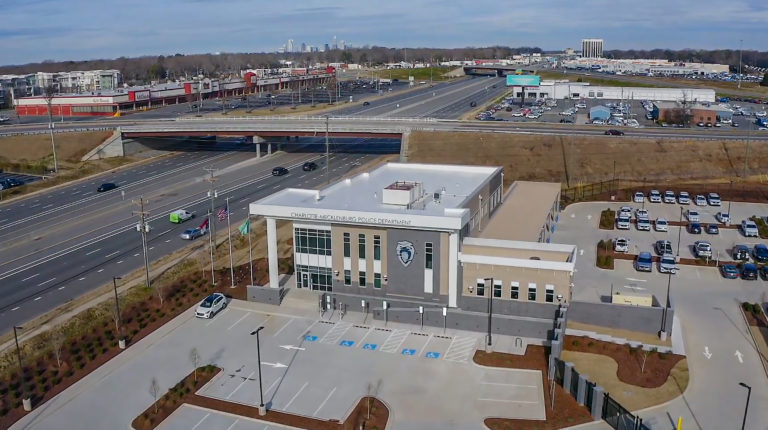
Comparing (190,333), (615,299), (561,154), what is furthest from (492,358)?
(561,154)

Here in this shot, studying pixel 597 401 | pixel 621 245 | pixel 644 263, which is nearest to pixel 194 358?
pixel 597 401

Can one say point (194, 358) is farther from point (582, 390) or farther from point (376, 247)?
point (582, 390)

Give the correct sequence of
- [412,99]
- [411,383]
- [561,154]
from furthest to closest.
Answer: [412,99]
[561,154]
[411,383]

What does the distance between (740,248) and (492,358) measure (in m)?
26.2

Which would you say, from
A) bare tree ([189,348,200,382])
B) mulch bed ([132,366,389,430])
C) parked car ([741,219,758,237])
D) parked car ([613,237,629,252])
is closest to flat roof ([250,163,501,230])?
bare tree ([189,348,200,382])

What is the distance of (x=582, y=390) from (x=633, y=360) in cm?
535

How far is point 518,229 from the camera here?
47.8 metres

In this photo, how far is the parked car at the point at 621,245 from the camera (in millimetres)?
50781

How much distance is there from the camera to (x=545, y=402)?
3028 cm

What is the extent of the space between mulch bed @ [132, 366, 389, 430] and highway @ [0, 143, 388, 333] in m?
14.0

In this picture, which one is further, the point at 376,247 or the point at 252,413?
the point at 376,247

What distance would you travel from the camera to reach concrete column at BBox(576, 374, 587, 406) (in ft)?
97.4

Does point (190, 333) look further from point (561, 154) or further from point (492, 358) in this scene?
point (561, 154)

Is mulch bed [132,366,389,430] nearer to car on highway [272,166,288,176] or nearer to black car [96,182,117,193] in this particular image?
black car [96,182,117,193]
